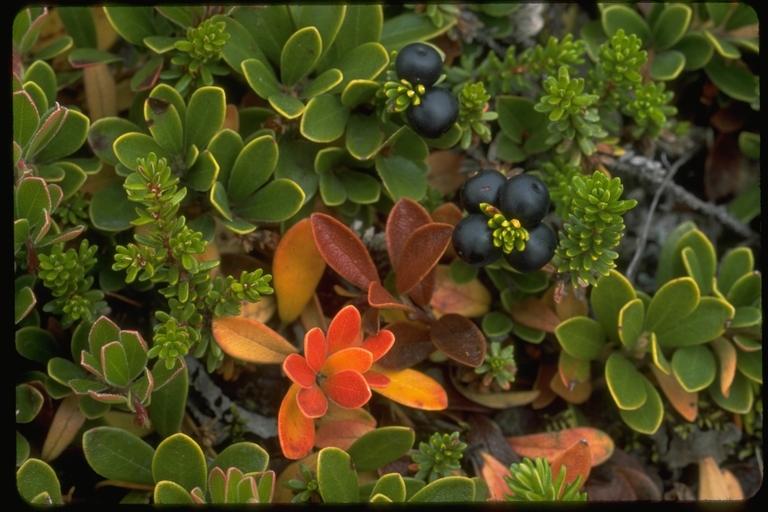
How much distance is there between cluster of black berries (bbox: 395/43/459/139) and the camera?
1.99 meters

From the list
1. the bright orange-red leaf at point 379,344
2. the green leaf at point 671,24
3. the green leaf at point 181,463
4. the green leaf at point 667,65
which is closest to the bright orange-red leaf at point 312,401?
the bright orange-red leaf at point 379,344

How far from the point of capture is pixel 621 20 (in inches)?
97.8

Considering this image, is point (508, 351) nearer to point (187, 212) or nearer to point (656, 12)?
point (187, 212)

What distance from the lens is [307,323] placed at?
225 cm

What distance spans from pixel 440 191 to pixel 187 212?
0.79 m

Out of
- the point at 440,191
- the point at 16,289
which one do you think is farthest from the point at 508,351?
the point at 16,289

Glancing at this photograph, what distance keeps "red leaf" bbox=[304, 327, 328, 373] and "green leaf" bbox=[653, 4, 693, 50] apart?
158 cm

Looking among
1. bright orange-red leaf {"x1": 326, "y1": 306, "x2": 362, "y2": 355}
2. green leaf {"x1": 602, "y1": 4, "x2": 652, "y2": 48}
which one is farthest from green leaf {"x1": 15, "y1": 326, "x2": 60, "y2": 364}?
green leaf {"x1": 602, "y1": 4, "x2": 652, "y2": 48}

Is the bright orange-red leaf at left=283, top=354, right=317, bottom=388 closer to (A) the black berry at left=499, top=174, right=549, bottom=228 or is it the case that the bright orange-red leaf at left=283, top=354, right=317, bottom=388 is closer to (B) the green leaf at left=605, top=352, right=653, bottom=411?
(A) the black berry at left=499, top=174, right=549, bottom=228

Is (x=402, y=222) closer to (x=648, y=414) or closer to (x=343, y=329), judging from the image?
(x=343, y=329)

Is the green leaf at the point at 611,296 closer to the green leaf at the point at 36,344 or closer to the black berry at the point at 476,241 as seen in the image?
the black berry at the point at 476,241

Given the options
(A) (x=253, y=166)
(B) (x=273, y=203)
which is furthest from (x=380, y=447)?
(A) (x=253, y=166)

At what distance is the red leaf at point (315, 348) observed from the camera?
6.23 ft

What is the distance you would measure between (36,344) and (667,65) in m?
2.16
